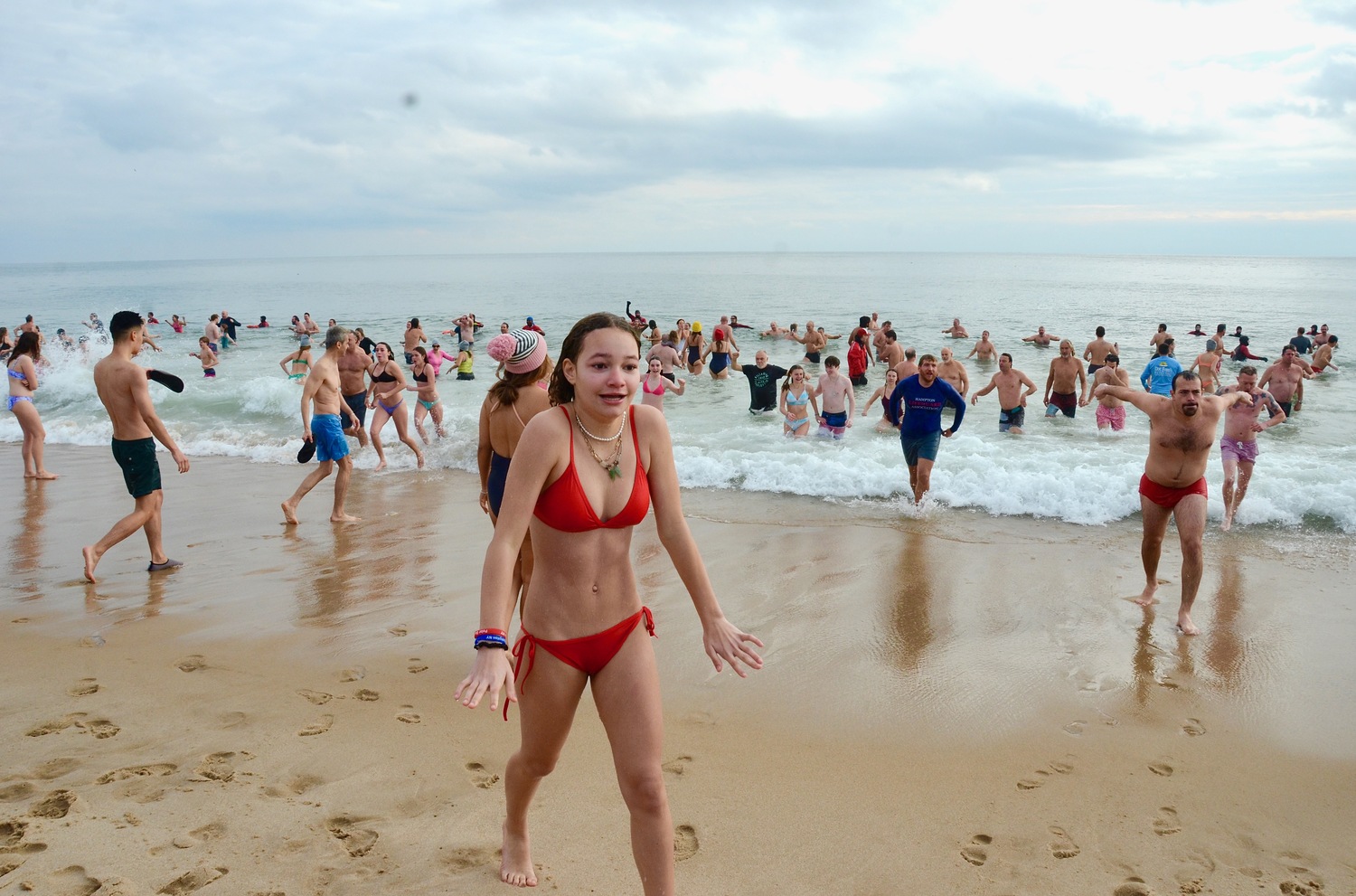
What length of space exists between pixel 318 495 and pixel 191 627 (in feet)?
13.7

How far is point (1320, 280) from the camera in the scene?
84.1 metres

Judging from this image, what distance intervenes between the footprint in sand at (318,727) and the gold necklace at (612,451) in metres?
2.25

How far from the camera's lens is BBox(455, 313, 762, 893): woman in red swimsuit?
2334mm

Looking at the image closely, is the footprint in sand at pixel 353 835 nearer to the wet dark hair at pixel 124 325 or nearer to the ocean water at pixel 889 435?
the wet dark hair at pixel 124 325

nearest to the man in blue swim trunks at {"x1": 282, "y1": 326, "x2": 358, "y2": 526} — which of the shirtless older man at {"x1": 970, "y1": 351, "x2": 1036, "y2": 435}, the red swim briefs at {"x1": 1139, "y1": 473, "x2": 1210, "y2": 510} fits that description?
the red swim briefs at {"x1": 1139, "y1": 473, "x2": 1210, "y2": 510}

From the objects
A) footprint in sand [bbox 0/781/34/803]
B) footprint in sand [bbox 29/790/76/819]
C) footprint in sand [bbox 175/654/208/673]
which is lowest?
footprint in sand [bbox 175/654/208/673]

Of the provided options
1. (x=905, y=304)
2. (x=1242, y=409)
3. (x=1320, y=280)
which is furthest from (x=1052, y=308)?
(x=1320, y=280)

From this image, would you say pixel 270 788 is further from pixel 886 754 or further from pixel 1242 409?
pixel 1242 409

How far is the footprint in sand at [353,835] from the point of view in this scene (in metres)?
2.96

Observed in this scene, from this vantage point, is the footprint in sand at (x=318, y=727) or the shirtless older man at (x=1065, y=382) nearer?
the footprint in sand at (x=318, y=727)

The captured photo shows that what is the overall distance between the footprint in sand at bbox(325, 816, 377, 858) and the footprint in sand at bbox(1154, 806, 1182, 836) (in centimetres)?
284

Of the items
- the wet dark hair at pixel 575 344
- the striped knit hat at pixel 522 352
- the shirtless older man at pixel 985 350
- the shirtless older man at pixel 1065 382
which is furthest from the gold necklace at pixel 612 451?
the shirtless older man at pixel 985 350

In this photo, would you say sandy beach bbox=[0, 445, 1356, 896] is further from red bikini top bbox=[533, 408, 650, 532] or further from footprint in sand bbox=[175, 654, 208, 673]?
red bikini top bbox=[533, 408, 650, 532]

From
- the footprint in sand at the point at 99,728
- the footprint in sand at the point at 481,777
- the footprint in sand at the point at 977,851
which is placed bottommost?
the footprint in sand at the point at 977,851
